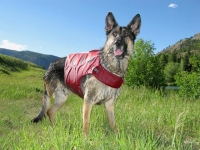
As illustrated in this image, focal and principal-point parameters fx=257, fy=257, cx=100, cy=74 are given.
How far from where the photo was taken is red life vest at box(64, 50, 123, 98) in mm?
5812

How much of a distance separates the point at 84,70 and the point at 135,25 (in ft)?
5.28

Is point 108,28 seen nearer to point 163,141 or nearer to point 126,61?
point 126,61

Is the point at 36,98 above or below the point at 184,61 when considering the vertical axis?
below

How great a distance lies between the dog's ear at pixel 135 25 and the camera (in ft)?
19.7

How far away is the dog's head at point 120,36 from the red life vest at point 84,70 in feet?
1.50

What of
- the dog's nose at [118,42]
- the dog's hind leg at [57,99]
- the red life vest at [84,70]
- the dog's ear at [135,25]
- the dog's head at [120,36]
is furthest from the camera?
the dog's hind leg at [57,99]

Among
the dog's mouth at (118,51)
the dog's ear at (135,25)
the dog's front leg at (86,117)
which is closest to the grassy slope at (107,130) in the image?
the dog's front leg at (86,117)

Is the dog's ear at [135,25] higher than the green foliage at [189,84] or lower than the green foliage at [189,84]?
higher

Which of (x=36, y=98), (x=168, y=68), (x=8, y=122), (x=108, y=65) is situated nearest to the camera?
(x=108, y=65)

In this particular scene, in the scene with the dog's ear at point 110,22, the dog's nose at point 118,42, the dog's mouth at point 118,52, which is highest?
the dog's ear at point 110,22

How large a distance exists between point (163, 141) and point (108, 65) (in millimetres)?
2054

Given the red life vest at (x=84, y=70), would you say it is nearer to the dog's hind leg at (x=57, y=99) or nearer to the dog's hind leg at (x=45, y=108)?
the dog's hind leg at (x=57, y=99)

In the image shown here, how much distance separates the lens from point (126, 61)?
6016 mm

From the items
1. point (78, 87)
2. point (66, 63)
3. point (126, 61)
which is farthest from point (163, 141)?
point (66, 63)
